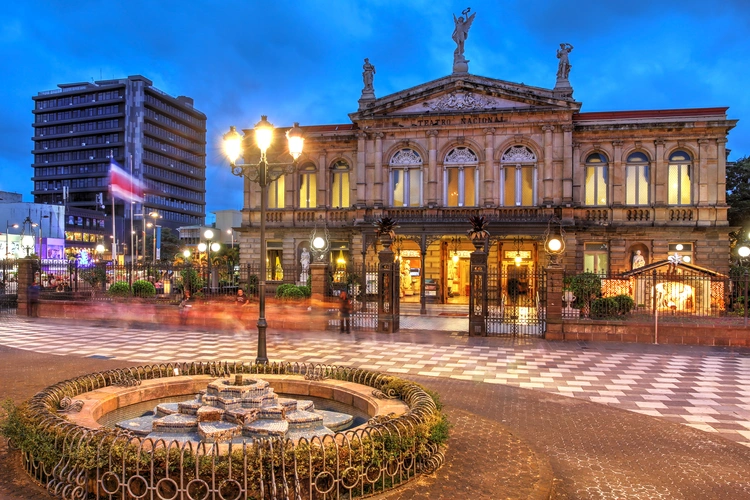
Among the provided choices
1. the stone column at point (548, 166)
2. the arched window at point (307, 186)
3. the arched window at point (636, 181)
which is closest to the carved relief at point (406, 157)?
the arched window at point (307, 186)

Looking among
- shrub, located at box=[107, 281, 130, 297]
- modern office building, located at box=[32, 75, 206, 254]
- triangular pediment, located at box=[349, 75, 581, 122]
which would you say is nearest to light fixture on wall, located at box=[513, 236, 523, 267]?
triangular pediment, located at box=[349, 75, 581, 122]

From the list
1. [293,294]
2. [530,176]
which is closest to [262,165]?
[293,294]

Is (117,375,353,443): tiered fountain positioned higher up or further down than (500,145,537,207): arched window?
further down

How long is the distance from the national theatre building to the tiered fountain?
23.1 metres

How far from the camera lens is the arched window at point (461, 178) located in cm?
3312

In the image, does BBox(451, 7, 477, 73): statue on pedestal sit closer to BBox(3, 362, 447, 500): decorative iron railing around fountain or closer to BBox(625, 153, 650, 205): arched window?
BBox(625, 153, 650, 205): arched window

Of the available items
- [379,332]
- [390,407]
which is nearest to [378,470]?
[390,407]

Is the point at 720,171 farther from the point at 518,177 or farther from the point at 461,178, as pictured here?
the point at 461,178

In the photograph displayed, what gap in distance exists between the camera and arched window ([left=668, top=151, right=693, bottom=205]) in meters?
32.1

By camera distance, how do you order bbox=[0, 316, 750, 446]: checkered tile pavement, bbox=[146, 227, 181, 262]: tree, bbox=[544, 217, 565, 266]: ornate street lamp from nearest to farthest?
1. bbox=[0, 316, 750, 446]: checkered tile pavement
2. bbox=[544, 217, 565, 266]: ornate street lamp
3. bbox=[146, 227, 181, 262]: tree

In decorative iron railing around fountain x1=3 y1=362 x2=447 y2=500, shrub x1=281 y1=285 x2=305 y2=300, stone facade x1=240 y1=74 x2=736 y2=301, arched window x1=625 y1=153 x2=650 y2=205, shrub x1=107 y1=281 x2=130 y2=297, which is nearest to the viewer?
decorative iron railing around fountain x1=3 y1=362 x2=447 y2=500

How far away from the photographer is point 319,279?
22047 mm

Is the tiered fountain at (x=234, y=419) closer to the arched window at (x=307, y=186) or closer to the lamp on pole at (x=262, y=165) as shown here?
the lamp on pole at (x=262, y=165)

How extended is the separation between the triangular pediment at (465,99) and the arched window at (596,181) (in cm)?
348
